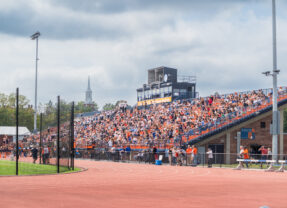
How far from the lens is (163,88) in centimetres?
8156

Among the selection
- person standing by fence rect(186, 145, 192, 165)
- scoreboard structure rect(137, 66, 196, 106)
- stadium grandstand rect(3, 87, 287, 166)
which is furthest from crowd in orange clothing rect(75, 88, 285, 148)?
scoreboard structure rect(137, 66, 196, 106)

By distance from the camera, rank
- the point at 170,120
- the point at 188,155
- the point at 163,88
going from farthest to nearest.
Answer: the point at 163,88, the point at 170,120, the point at 188,155

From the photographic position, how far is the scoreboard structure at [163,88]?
3127 inches

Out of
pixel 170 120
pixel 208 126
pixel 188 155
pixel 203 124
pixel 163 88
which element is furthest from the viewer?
pixel 163 88

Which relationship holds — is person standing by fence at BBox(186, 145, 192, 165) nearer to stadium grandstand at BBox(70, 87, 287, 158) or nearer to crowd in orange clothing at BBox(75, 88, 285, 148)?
stadium grandstand at BBox(70, 87, 287, 158)

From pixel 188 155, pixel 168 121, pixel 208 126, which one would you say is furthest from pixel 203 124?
pixel 188 155

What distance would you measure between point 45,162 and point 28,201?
923 inches

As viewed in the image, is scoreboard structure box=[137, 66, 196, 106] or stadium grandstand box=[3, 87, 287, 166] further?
scoreboard structure box=[137, 66, 196, 106]

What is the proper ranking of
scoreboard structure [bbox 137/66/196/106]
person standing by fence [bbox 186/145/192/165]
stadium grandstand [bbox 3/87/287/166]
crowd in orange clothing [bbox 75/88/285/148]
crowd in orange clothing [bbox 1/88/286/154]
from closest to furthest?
1. person standing by fence [bbox 186/145/192/165]
2. stadium grandstand [bbox 3/87/287/166]
3. crowd in orange clothing [bbox 1/88/286/154]
4. crowd in orange clothing [bbox 75/88/285/148]
5. scoreboard structure [bbox 137/66/196/106]

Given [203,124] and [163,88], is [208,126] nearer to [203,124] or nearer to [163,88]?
[203,124]

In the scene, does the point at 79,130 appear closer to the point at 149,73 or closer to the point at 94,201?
the point at 149,73

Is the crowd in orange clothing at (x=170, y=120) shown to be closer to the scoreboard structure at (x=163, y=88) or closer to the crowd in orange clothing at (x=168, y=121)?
the crowd in orange clothing at (x=168, y=121)

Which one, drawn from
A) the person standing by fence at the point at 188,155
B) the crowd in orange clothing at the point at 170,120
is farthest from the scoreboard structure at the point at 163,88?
the person standing by fence at the point at 188,155

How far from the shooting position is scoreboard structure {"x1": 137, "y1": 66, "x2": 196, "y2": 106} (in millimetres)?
79438
